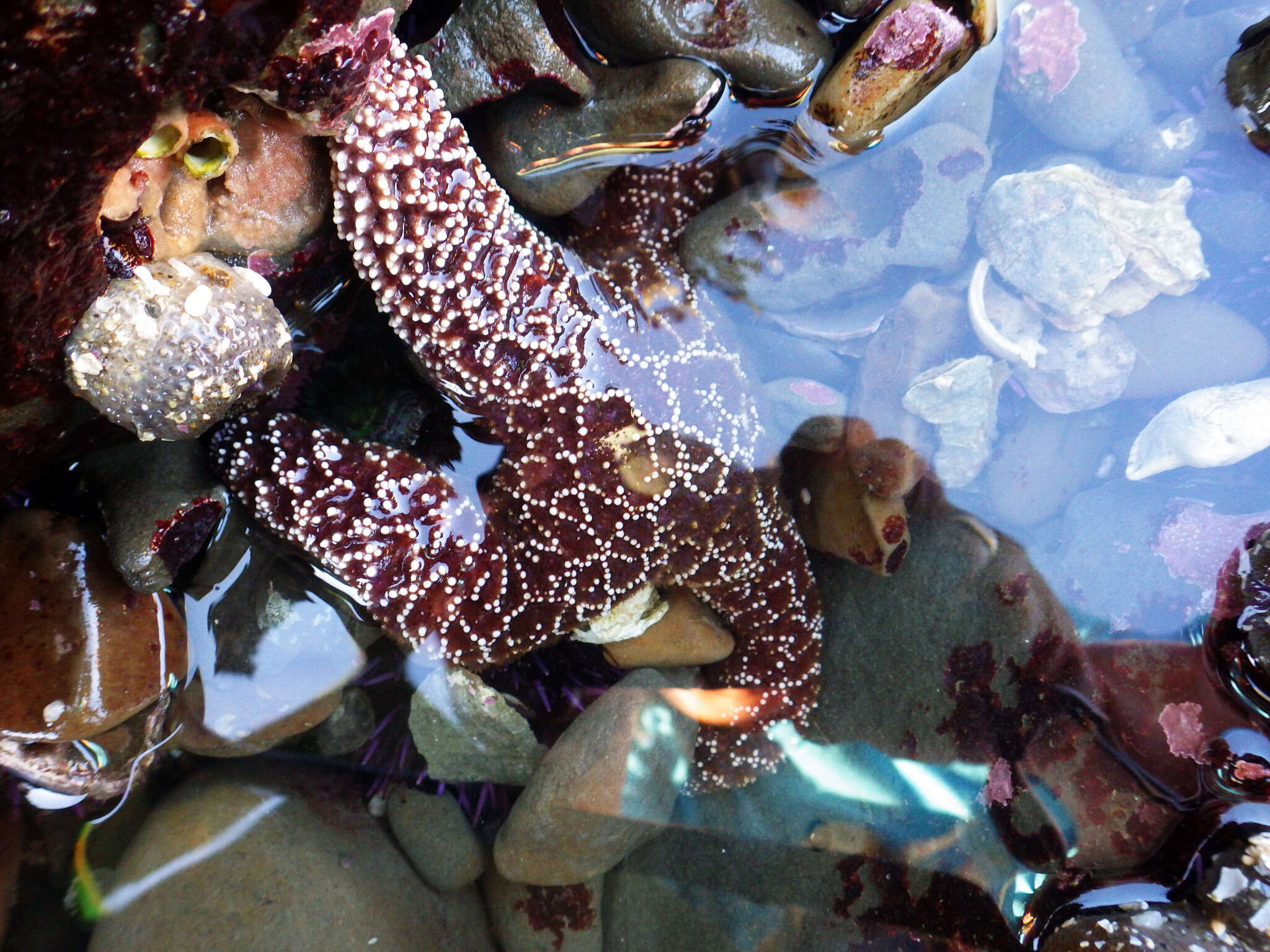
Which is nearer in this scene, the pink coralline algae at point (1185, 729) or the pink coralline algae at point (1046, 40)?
the pink coralline algae at point (1185, 729)

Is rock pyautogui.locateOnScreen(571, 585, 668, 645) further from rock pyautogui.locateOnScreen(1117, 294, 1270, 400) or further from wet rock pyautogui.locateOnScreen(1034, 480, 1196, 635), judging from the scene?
rock pyautogui.locateOnScreen(1117, 294, 1270, 400)

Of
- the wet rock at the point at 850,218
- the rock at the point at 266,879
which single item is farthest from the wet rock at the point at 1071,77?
the rock at the point at 266,879

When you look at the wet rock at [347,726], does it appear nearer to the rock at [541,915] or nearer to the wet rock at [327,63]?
the rock at [541,915]

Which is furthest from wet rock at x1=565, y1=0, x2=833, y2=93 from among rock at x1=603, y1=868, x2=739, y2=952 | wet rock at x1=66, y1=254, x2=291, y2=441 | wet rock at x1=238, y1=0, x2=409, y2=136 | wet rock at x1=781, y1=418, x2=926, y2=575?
rock at x1=603, y1=868, x2=739, y2=952

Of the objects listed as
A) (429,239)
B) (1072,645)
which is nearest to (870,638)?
(1072,645)

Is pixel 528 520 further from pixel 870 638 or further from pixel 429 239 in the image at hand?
pixel 870 638

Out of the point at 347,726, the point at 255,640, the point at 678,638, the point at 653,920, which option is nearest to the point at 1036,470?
the point at 678,638
